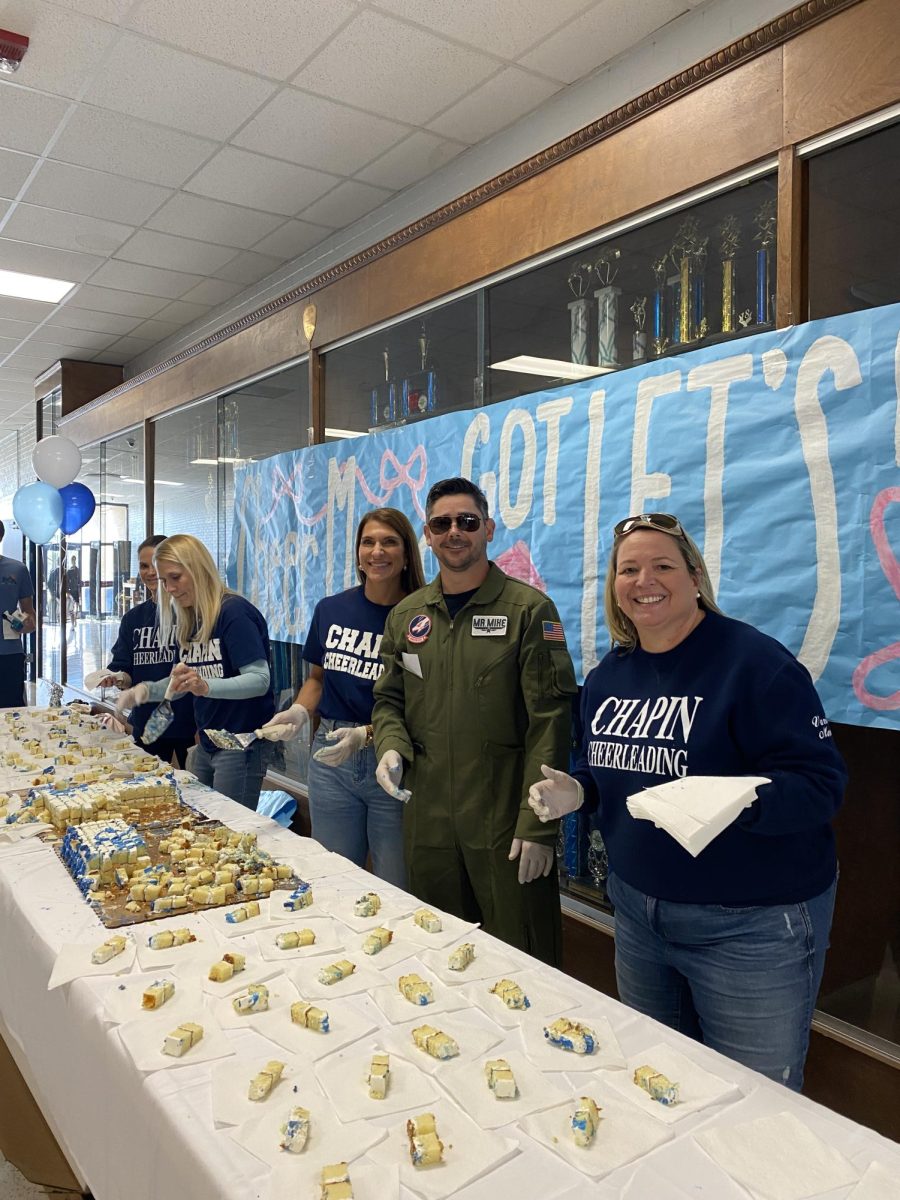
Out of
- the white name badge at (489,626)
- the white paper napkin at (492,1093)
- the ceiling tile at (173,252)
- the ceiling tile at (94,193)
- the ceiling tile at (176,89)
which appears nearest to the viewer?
the white paper napkin at (492,1093)

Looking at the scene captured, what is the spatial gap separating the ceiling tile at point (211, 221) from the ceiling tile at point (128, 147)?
236 mm

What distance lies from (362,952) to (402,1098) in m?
0.39

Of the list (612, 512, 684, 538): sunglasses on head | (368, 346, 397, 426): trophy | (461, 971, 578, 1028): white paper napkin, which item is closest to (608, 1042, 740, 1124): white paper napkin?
(461, 971, 578, 1028): white paper napkin

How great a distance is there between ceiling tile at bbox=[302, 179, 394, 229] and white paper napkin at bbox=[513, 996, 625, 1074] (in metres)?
3.84

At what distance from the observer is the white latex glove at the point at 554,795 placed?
1.55m

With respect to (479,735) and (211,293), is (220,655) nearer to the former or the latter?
(479,735)

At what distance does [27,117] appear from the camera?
341 cm

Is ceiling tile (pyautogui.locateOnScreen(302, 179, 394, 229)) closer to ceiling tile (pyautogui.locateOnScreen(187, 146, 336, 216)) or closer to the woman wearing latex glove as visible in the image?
ceiling tile (pyautogui.locateOnScreen(187, 146, 336, 216))

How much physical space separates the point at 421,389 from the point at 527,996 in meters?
2.65

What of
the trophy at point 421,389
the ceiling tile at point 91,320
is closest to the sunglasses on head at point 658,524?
the trophy at point 421,389

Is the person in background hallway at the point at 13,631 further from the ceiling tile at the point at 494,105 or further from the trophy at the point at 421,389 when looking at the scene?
the ceiling tile at the point at 494,105

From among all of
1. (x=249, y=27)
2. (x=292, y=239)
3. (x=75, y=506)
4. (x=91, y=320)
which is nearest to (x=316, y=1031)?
(x=249, y=27)

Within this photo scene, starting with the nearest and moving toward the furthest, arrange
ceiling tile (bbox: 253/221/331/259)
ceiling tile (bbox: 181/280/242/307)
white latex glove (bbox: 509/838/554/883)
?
white latex glove (bbox: 509/838/554/883) → ceiling tile (bbox: 253/221/331/259) → ceiling tile (bbox: 181/280/242/307)

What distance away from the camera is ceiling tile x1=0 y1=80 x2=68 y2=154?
3.25 metres
